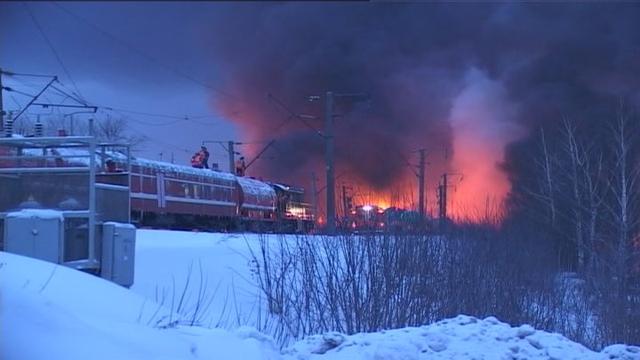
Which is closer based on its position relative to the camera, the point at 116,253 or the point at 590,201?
the point at 116,253

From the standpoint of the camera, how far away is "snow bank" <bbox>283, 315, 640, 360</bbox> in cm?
705

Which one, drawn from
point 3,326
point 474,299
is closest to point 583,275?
point 474,299

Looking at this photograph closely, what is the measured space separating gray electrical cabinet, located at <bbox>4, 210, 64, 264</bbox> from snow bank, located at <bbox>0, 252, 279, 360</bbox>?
14.2 ft

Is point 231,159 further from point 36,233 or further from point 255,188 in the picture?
point 36,233

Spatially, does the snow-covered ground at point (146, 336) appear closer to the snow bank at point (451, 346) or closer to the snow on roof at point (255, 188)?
the snow bank at point (451, 346)

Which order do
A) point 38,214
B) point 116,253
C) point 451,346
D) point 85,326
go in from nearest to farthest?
point 85,326, point 451,346, point 38,214, point 116,253

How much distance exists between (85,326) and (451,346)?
12.7ft

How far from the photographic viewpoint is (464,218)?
14.3 meters

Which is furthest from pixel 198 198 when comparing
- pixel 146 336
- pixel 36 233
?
pixel 146 336

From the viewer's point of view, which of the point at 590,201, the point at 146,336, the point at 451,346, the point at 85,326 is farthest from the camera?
the point at 590,201

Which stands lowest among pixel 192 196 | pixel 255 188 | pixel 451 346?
pixel 451 346

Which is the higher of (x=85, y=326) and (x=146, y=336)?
(x=85, y=326)

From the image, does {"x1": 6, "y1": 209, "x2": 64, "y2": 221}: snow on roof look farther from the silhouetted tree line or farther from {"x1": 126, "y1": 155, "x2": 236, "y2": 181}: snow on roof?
{"x1": 126, "y1": 155, "x2": 236, "y2": 181}: snow on roof

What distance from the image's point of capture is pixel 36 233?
35.2 ft
